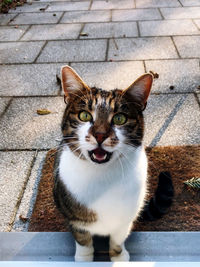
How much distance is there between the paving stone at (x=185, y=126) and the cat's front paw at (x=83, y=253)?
46.8 inches

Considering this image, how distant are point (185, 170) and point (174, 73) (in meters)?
1.64

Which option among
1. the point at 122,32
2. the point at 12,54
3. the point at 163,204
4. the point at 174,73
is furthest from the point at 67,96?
the point at 122,32

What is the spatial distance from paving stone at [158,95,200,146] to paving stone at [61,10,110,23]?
2881 millimetres

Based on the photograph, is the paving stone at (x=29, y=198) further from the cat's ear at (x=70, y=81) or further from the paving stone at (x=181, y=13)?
the paving stone at (x=181, y=13)

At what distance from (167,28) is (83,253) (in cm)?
399

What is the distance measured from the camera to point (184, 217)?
178cm

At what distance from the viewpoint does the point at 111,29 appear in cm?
456

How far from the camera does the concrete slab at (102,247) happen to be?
60.4 inches

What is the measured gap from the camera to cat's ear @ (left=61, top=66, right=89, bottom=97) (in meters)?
1.37

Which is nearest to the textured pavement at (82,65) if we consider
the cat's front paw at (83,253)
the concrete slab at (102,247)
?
the concrete slab at (102,247)

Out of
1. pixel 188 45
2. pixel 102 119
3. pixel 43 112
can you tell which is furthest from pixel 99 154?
pixel 188 45

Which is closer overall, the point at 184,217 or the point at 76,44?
the point at 184,217

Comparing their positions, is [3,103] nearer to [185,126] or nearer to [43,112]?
[43,112]

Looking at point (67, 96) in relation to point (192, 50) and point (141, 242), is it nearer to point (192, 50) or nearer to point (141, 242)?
point (141, 242)
